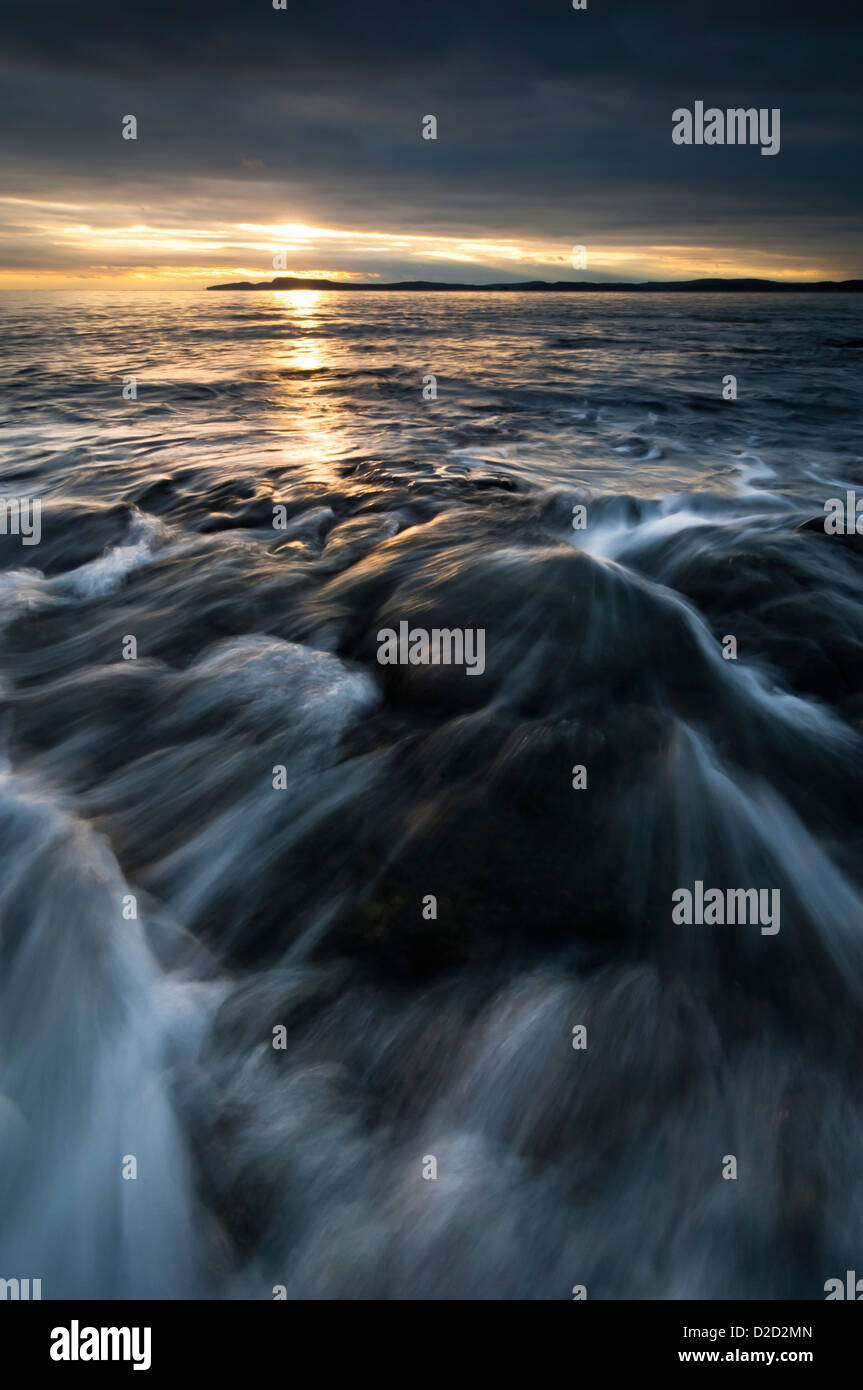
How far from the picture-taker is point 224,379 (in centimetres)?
2259

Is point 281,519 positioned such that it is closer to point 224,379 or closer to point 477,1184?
point 477,1184

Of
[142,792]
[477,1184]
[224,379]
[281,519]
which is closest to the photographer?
[477,1184]

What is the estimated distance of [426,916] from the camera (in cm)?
359

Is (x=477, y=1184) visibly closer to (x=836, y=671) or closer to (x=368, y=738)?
(x=368, y=738)

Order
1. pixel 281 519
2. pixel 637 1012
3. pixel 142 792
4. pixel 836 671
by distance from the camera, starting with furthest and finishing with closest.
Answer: pixel 281 519
pixel 836 671
pixel 142 792
pixel 637 1012

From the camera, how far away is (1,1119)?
9.92 feet

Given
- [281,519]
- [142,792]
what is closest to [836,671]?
[142,792]

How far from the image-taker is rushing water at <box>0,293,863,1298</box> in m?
2.70

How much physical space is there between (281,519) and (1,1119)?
7.20 metres

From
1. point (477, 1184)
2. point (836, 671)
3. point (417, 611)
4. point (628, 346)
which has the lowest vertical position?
point (477, 1184)

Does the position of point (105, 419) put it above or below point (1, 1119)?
above

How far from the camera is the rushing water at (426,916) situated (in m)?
2.70

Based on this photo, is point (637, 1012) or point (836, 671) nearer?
point (637, 1012)
